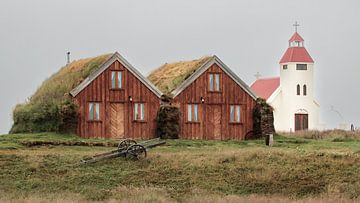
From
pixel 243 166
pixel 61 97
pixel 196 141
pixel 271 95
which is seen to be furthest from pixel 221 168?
pixel 271 95

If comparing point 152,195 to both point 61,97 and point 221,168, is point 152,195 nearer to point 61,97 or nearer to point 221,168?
point 221,168

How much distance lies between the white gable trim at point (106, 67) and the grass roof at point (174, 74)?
4.62 ft

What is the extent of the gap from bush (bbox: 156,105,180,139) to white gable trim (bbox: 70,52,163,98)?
1.10 metres

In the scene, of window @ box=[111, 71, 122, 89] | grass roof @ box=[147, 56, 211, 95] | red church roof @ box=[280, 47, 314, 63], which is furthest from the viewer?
red church roof @ box=[280, 47, 314, 63]

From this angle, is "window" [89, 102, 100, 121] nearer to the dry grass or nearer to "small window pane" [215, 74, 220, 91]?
"small window pane" [215, 74, 220, 91]

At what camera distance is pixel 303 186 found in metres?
33.6

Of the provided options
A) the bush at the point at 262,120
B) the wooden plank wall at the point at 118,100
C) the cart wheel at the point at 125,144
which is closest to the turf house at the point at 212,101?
the bush at the point at 262,120

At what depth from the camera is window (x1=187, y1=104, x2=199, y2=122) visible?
53.2 meters

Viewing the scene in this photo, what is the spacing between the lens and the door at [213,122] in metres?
53.3

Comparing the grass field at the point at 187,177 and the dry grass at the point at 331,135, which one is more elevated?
the dry grass at the point at 331,135

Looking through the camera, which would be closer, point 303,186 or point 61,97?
point 303,186

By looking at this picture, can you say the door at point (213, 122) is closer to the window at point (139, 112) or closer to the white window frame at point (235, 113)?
the white window frame at point (235, 113)

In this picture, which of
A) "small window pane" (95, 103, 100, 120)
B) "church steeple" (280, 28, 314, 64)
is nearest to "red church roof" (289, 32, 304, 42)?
"church steeple" (280, 28, 314, 64)

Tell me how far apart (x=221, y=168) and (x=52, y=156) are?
6.97m
